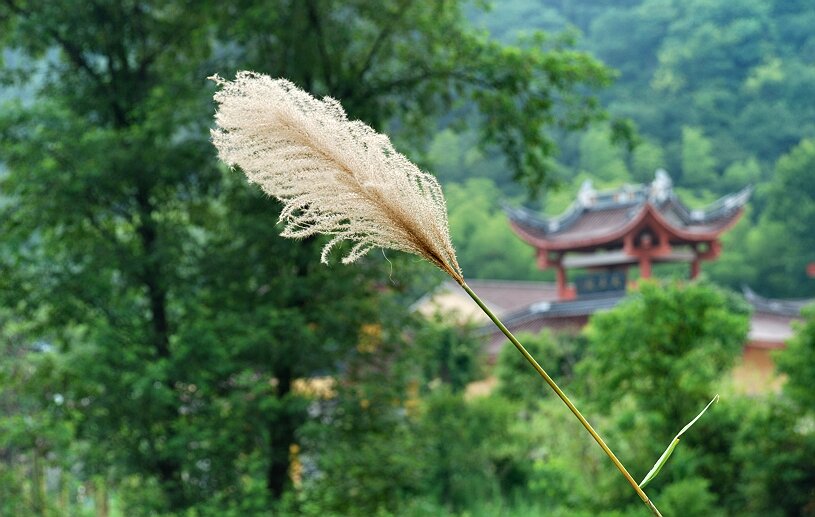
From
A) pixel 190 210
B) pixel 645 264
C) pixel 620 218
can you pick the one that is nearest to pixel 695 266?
pixel 645 264

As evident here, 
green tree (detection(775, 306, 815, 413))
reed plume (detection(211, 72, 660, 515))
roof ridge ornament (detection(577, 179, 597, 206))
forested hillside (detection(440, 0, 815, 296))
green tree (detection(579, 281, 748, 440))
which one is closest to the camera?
reed plume (detection(211, 72, 660, 515))

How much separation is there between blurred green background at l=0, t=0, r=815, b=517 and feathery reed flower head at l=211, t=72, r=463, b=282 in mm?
5360

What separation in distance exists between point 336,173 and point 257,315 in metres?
5.77

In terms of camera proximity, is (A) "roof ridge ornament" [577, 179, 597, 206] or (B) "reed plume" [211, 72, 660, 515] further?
(A) "roof ridge ornament" [577, 179, 597, 206]

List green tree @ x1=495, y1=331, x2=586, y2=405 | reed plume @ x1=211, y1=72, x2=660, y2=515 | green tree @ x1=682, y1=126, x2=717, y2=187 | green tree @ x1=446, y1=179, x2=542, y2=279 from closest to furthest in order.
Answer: reed plume @ x1=211, y1=72, x2=660, y2=515
green tree @ x1=495, y1=331, x2=586, y2=405
green tree @ x1=446, y1=179, x2=542, y2=279
green tree @ x1=682, y1=126, x2=717, y2=187

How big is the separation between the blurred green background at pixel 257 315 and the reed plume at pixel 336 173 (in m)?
5.36

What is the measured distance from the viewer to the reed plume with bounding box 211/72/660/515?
96cm

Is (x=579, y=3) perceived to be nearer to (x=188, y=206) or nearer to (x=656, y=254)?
(x=656, y=254)

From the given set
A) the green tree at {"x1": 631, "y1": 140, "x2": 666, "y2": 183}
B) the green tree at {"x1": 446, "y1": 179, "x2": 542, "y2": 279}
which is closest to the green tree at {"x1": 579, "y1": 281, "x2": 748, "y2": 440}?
the green tree at {"x1": 446, "y1": 179, "x2": 542, "y2": 279}

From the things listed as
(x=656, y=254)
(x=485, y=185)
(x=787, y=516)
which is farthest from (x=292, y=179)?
(x=485, y=185)

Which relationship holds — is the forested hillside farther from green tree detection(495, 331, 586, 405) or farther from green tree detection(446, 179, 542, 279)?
green tree detection(495, 331, 586, 405)

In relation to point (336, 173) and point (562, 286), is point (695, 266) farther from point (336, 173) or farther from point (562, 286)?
point (336, 173)

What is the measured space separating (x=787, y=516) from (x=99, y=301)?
13.7 ft

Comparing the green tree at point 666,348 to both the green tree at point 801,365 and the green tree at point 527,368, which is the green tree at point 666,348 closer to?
the green tree at point 801,365
